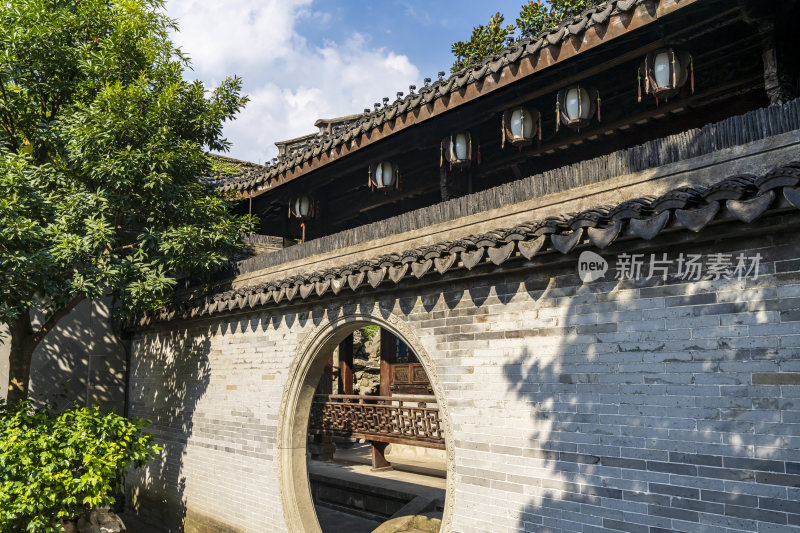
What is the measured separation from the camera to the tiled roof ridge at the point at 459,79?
4962mm

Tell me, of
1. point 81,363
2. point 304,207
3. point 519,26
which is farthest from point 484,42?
point 81,363

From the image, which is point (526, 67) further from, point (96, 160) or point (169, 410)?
point (169, 410)

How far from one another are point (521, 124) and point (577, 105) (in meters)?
0.63

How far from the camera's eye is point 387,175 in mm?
7844

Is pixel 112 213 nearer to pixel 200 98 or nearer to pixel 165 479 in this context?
pixel 200 98

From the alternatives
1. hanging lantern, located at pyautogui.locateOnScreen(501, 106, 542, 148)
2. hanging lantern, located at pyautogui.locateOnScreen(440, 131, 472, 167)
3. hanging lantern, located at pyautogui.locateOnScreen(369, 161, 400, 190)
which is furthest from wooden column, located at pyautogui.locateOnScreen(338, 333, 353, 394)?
hanging lantern, located at pyautogui.locateOnScreen(501, 106, 542, 148)

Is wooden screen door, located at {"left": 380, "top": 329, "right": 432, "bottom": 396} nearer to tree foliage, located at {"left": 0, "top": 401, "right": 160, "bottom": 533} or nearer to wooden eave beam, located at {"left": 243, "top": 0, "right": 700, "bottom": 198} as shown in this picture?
tree foliage, located at {"left": 0, "top": 401, "right": 160, "bottom": 533}

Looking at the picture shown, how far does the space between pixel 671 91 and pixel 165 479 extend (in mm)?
9204

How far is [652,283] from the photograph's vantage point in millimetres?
4246

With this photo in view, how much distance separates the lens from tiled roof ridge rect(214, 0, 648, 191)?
16.3ft

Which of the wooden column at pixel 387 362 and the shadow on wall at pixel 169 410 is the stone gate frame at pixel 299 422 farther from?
the wooden column at pixel 387 362

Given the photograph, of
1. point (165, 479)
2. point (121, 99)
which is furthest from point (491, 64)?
point (165, 479)

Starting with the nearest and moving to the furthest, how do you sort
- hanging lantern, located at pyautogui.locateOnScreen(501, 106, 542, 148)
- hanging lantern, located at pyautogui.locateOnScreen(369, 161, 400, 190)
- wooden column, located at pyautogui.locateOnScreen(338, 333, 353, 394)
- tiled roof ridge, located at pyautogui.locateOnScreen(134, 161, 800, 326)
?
tiled roof ridge, located at pyautogui.locateOnScreen(134, 161, 800, 326) < hanging lantern, located at pyautogui.locateOnScreen(501, 106, 542, 148) < hanging lantern, located at pyautogui.locateOnScreen(369, 161, 400, 190) < wooden column, located at pyautogui.locateOnScreen(338, 333, 353, 394)

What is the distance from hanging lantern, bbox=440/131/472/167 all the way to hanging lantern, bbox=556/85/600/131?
1.21 metres
